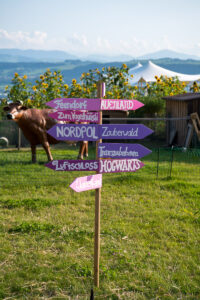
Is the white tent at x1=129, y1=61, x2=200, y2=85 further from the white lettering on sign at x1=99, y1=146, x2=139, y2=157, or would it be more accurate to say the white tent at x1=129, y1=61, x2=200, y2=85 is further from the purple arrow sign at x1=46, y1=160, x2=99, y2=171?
the purple arrow sign at x1=46, y1=160, x2=99, y2=171

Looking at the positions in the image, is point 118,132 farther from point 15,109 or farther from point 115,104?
point 15,109

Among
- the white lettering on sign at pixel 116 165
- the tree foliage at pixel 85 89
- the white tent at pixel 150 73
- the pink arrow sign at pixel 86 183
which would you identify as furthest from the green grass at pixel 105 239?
the white tent at pixel 150 73

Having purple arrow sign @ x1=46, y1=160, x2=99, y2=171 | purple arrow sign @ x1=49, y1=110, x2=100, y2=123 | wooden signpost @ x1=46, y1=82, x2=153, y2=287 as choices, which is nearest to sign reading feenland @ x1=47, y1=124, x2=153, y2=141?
wooden signpost @ x1=46, y1=82, x2=153, y2=287

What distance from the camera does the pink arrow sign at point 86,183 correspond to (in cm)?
323

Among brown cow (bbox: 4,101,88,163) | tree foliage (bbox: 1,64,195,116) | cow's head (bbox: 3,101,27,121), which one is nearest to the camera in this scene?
cow's head (bbox: 3,101,27,121)

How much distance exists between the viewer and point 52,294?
11.1 feet

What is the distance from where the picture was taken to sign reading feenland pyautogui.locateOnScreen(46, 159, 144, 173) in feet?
10.9

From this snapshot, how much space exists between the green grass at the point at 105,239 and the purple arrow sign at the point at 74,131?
1538 mm

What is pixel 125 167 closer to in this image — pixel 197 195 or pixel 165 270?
pixel 165 270

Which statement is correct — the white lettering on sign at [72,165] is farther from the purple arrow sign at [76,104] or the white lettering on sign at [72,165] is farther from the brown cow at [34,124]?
the brown cow at [34,124]

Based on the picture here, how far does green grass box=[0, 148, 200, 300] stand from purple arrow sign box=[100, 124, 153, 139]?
154cm

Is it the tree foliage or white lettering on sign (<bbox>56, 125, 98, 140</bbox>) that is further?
the tree foliage

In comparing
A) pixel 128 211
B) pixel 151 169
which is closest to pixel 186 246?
pixel 128 211

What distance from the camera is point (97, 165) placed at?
3.40 m
